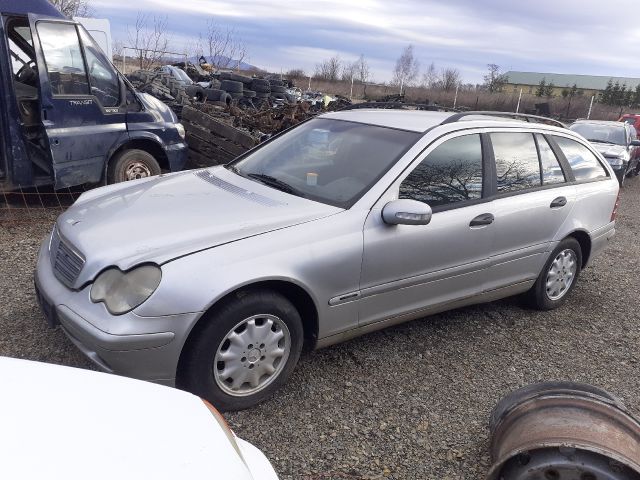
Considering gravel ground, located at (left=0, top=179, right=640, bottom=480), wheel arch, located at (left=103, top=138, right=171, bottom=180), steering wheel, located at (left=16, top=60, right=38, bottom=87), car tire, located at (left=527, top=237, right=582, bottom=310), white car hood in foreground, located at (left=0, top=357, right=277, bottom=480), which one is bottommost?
gravel ground, located at (left=0, top=179, right=640, bottom=480)

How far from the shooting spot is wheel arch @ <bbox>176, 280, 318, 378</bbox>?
2.77m

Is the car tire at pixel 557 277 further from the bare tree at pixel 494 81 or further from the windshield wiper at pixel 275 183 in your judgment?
the bare tree at pixel 494 81

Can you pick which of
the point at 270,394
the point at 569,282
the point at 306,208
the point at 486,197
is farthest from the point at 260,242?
the point at 569,282

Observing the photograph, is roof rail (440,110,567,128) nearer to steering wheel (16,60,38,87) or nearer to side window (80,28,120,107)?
side window (80,28,120,107)

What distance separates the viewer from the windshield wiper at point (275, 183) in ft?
11.7

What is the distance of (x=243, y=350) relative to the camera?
293 centimetres

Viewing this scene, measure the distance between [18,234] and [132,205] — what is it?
123 inches

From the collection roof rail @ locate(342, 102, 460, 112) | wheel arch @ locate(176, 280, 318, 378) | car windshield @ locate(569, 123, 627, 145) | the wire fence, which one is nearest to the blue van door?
the wire fence

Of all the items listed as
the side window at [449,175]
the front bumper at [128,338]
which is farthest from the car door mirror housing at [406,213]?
the front bumper at [128,338]

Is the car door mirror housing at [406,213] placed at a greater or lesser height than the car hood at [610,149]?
greater

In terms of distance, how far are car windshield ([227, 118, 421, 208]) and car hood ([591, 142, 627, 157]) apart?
33.2 feet

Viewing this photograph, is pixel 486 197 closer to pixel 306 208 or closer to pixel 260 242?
pixel 306 208

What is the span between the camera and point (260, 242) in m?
2.93

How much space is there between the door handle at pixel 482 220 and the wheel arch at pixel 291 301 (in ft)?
4.42
